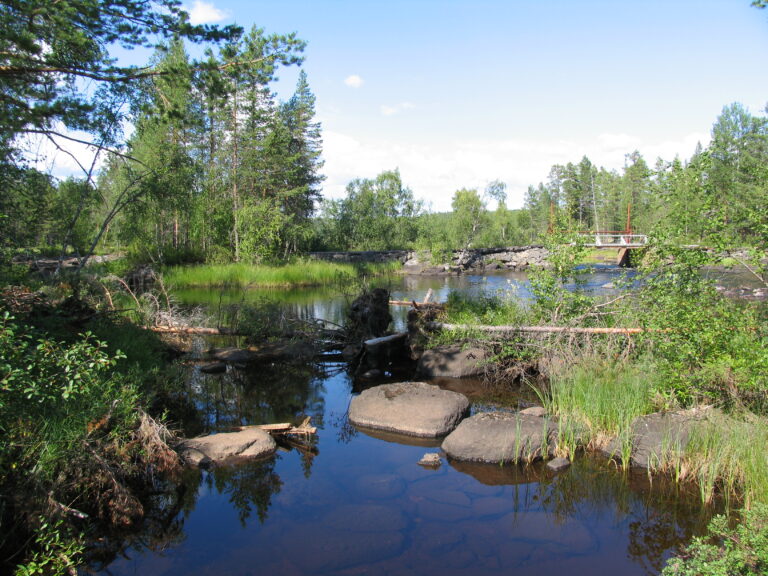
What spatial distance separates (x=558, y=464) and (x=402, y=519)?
6.86 ft

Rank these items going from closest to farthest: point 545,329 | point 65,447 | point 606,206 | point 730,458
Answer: point 65,447 → point 730,458 → point 545,329 → point 606,206

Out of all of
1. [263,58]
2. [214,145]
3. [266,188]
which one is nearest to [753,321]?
[263,58]

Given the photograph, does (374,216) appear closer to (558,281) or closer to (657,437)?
(558,281)

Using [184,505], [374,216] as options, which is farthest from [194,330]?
[374,216]

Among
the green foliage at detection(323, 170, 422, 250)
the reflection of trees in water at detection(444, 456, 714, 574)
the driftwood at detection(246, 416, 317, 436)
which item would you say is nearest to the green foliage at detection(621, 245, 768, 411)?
the reflection of trees in water at detection(444, 456, 714, 574)

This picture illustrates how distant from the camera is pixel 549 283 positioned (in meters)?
9.77

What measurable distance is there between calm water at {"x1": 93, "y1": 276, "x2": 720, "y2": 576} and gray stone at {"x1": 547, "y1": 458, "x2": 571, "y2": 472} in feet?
0.26

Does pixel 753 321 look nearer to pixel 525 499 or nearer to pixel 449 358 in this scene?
pixel 525 499

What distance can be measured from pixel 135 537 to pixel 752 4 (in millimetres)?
13779

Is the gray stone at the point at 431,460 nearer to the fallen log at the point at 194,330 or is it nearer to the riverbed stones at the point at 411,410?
the riverbed stones at the point at 411,410

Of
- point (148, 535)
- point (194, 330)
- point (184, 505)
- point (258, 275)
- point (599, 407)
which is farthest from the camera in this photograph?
point (258, 275)

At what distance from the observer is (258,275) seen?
26.9 m

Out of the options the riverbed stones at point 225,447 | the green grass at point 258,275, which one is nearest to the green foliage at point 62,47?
the riverbed stones at point 225,447

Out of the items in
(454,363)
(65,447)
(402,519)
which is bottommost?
(402,519)
